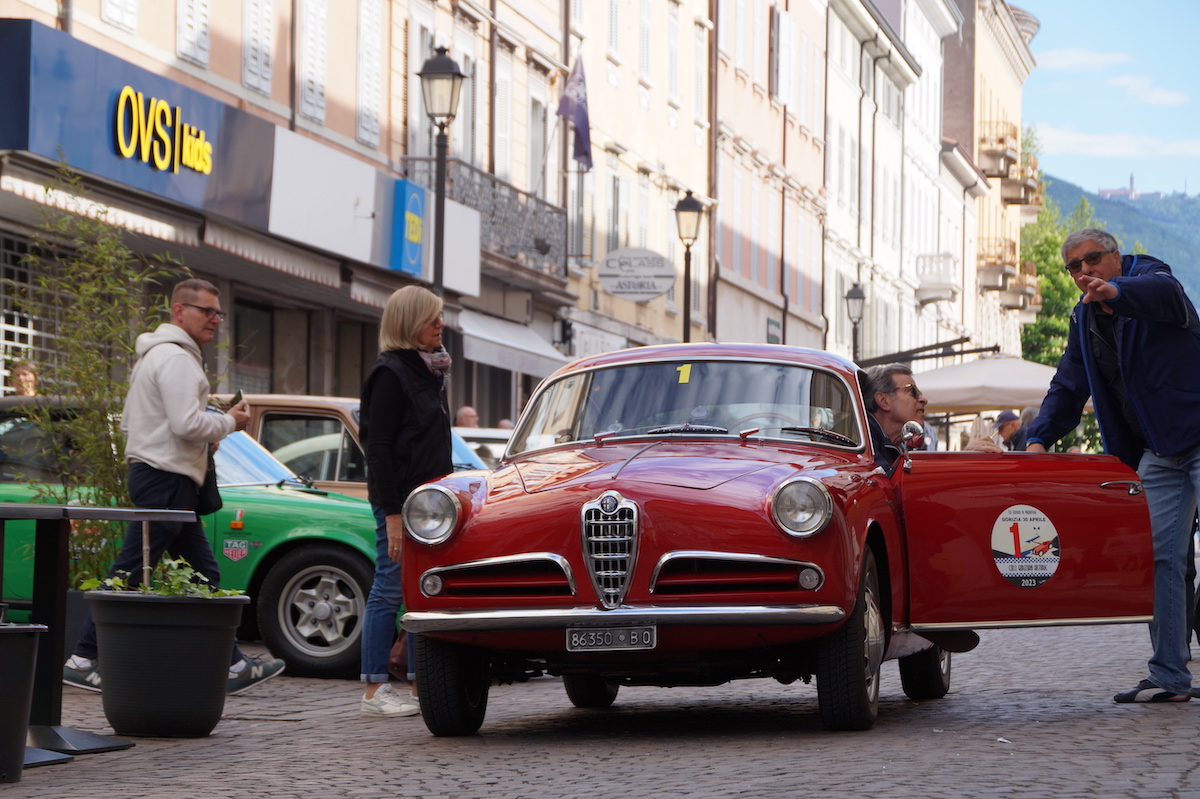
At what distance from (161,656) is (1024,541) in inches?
143

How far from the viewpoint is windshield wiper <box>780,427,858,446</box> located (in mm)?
9633

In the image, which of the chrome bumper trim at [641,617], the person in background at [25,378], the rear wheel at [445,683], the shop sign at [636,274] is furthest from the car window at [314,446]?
the shop sign at [636,274]

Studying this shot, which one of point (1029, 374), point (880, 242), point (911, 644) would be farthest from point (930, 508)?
point (880, 242)

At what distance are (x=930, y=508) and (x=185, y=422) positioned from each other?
10.9 feet

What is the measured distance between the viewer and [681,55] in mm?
43250

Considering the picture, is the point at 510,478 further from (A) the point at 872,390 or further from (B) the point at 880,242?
(B) the point at 880,242

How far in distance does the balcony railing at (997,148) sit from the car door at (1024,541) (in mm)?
77071

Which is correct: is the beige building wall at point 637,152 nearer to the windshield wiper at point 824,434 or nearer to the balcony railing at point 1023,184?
the windshield wiper at point 824,434

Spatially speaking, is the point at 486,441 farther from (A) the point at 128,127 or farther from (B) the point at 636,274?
(B) the point at 636,274

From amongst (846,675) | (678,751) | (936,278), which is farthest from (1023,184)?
(678,751)

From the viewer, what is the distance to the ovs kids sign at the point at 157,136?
18328mm

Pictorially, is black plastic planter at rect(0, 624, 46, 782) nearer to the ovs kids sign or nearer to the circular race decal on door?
the circular race decal on door

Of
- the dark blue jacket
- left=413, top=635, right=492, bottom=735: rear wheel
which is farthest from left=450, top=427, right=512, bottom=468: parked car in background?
left=413, top=635, right=492, bottom=735: rear wheel

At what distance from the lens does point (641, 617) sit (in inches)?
326
